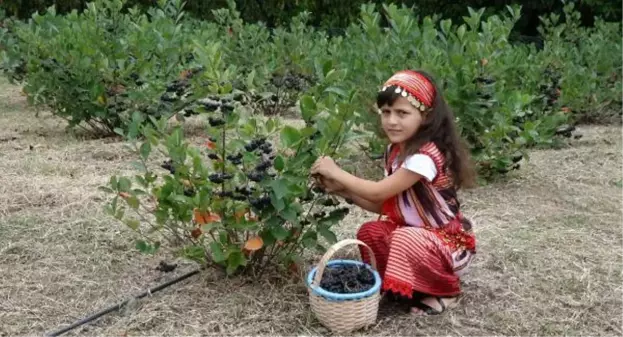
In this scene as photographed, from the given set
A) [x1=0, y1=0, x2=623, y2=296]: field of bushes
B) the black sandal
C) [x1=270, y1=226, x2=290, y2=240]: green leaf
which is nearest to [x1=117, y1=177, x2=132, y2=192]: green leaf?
[x1=0, y1=0, x2=623, y2=296]: field of bushes

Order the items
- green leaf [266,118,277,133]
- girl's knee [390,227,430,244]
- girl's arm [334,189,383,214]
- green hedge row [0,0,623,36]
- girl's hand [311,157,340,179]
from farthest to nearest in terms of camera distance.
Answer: green hedge row [0,0,623,36], girl's arm [334,189,383,214], girl's knee [390,227,430,244], girl's hand [311,157,340,179], green leaf [266,118,277,133]

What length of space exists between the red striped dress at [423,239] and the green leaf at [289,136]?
433mm

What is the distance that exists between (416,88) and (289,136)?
49 cm

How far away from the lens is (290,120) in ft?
19.0

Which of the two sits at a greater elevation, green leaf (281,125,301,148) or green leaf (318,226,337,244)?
green leaf (281,125,301,148)

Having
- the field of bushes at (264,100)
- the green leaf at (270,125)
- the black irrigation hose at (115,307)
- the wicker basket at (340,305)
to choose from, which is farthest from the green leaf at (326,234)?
the black irrigation hose at (115,307)

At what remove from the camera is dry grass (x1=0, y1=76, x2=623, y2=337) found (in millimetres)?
2508

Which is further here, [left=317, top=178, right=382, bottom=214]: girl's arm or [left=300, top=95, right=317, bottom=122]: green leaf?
[left=317, top=178, right=382, bottom=214]: girl's arm

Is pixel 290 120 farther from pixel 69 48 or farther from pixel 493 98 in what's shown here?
pixel 493 98

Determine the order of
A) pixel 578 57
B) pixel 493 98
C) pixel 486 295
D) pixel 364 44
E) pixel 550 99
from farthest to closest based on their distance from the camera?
pixel 578 57 → pixel 550 99 → pixel 364 44 → pixel 493 98 → pixel 486 295

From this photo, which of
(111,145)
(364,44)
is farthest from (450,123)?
(111,145)

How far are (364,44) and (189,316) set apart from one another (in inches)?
91.0

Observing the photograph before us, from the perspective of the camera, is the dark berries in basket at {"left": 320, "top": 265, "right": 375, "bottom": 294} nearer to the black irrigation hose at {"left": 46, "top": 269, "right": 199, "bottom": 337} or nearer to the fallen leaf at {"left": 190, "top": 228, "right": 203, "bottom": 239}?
the fallen leaf at {"left": 190, "top": 228, "right": 203, "bottom": 239}

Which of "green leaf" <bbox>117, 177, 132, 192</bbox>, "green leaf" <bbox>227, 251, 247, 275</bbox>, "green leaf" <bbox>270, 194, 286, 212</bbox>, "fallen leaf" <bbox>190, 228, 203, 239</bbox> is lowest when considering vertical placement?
"green leaf" <bbox>227, 251, 247, 275</bbox>
